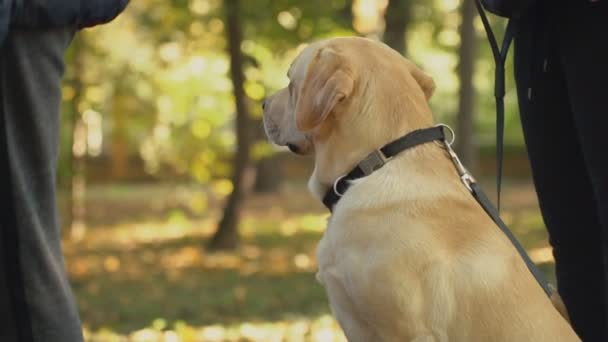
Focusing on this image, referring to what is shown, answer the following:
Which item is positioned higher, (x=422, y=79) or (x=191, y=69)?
(x=422, y=79)

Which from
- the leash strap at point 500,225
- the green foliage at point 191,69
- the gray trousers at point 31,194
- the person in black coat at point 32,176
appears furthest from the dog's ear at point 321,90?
the green foliage at point 191,69

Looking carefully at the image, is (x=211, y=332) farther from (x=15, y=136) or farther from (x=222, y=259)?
(x=222, y=259)

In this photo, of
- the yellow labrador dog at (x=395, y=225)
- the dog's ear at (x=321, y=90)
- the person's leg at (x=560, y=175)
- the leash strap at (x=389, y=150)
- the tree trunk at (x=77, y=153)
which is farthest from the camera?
the tree trunk at (x=77, y=153)

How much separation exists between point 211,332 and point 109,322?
109 cm

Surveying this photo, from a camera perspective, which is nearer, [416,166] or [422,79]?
[416,166]

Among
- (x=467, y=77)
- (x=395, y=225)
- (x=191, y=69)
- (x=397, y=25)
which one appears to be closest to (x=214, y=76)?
(x=191, y=69)

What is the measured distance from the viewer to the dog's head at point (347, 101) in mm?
3293

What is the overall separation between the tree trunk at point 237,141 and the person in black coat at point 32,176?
25.5 feet

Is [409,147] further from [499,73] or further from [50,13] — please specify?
[50,13]

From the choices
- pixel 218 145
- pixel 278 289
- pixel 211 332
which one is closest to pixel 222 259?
pixel 278 289

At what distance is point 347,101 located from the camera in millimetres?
3359

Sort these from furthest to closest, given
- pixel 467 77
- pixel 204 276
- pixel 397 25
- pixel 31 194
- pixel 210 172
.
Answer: pixel 210 172, pixel 397 25, pixel 467 77, pixel 204 276, pixel 31 194

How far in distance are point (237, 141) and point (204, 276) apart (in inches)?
83.0

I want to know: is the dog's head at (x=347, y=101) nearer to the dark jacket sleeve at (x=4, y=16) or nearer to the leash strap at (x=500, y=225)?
the leash strap at (x=500, y=225)
